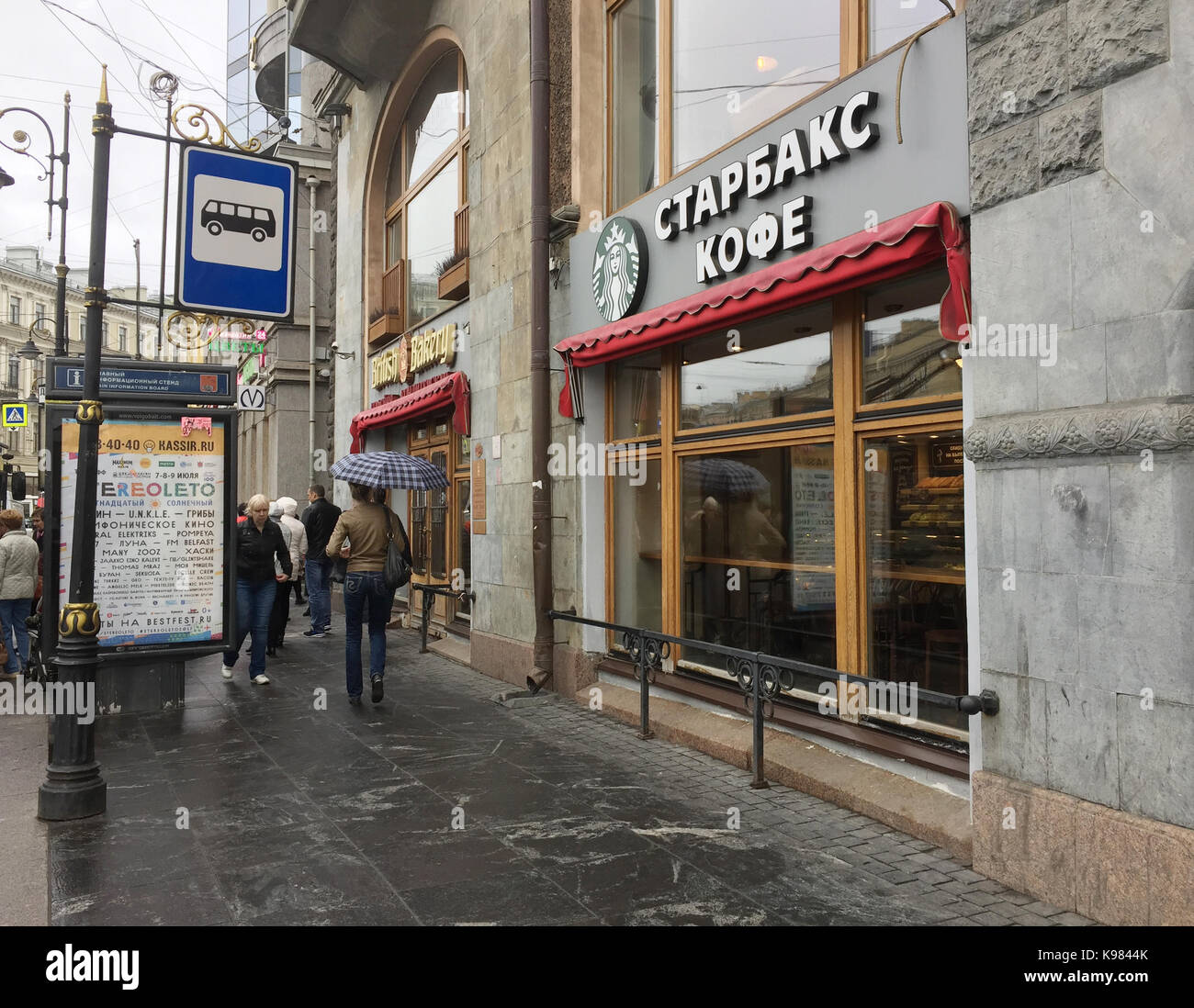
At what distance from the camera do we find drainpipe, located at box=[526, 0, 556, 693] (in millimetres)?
9172

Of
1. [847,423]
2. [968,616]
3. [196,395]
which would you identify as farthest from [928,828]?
[196,395]

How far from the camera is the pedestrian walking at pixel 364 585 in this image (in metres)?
8.45

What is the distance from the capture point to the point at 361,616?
860 centimetres

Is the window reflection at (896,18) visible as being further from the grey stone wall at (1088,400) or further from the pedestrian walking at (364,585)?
the pedestrian walking at (364,585)

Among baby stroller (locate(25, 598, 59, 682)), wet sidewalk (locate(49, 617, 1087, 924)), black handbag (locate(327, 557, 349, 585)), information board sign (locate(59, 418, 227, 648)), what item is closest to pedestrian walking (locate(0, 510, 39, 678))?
baby stroller (locate(25, 598, 59, 682))

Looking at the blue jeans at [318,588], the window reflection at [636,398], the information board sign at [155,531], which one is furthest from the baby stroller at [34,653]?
the window reflection at [636,398]

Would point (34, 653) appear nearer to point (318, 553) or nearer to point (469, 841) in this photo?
point (318, 553)

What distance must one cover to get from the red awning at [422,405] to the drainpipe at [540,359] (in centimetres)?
200

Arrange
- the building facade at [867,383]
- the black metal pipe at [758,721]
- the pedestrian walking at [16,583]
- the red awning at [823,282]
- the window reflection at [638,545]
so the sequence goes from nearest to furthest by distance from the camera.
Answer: the building facade at [867,383] < the red awning at [823,282] < the black metal pipe at [758,721] < the window reflection at [638,545] < the pedestrian walking at [16,583]

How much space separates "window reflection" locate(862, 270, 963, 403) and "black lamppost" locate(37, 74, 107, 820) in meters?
4.49

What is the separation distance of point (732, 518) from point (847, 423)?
1.53 metres

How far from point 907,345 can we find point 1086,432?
6.05 feet

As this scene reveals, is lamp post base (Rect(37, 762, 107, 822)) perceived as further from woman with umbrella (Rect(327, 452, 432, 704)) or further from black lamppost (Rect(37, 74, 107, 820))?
woman with umbrella (Rect(327, 452, 432, 704))
